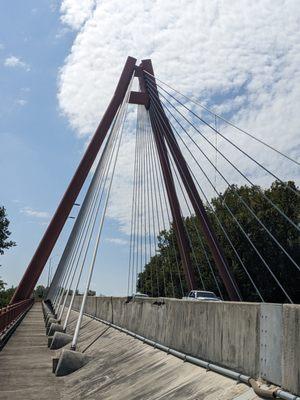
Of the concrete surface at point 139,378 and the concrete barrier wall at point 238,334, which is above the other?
the concrete barrier wall at point 238,334

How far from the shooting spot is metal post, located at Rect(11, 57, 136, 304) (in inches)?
1051

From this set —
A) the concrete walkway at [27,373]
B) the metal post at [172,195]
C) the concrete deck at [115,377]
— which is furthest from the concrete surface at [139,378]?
the metal post at [172,195]

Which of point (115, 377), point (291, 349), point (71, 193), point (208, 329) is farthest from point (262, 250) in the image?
point (291, 349)

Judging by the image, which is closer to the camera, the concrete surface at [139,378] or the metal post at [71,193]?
the concrete surface at [139,378]

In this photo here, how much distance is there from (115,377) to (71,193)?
19.7 metres

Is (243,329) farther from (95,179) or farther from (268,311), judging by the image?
(95,179)

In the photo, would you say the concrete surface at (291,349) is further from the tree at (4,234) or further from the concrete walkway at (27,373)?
the tree at (4,234)

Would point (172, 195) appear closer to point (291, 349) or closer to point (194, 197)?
point (194, 197)

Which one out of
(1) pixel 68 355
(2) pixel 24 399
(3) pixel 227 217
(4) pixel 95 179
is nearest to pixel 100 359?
(1) pixel 68 355

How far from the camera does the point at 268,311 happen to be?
5.63 m

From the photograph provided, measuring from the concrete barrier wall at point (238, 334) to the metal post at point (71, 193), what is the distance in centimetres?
1718

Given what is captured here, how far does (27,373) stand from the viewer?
11.9m

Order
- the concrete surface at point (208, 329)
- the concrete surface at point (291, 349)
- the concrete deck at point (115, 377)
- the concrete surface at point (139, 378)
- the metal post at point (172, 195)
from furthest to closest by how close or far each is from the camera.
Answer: the metal post at point (172, 195), the concrete deck at point (115, 377), the concrete surface at point (139, 378), the concrete surface at point (208, 329), the concrete surface at point (291, 349)

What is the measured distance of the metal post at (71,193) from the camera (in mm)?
26703
